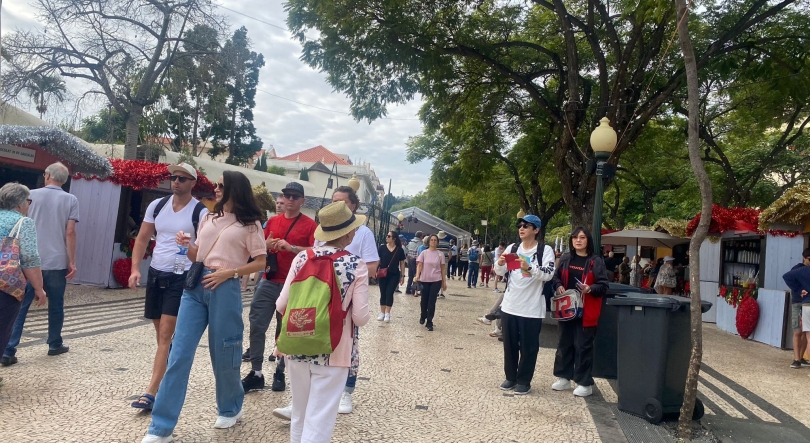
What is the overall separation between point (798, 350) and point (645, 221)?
21.3 m

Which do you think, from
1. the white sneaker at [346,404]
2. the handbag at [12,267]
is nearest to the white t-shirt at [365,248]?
the white sneaker at [346,404]

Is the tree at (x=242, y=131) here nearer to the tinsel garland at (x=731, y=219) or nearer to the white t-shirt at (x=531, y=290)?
the tinsel garland at (x=731, y=219)

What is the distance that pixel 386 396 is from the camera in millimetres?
5113

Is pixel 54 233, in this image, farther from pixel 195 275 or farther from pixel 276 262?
pixel 195 275

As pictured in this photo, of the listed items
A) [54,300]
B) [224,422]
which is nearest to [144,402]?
[224,422]

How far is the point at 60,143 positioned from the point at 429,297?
7.34m

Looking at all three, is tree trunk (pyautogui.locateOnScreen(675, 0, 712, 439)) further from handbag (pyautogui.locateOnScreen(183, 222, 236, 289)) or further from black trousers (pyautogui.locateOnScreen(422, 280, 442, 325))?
black trousers (pyautogui.locateOnScreen(422, 280, 442, 325))

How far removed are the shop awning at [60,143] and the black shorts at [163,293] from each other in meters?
7.21

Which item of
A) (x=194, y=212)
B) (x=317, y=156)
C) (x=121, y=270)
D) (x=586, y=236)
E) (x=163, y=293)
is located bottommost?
(x=121, y=270)

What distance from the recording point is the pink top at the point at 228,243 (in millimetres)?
3660

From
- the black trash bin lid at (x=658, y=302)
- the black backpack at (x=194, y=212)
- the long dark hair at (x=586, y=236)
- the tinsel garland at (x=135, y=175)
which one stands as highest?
the tinsel garland at (x=135, y=175)

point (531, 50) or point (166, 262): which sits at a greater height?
point (531, 50)

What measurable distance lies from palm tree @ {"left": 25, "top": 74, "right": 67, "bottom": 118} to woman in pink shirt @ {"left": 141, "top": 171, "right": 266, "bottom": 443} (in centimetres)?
1518

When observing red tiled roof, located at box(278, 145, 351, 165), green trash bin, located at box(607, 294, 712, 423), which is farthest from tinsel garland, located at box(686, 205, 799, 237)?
red tiled roof, located at box(278, 145, 351, 165)
